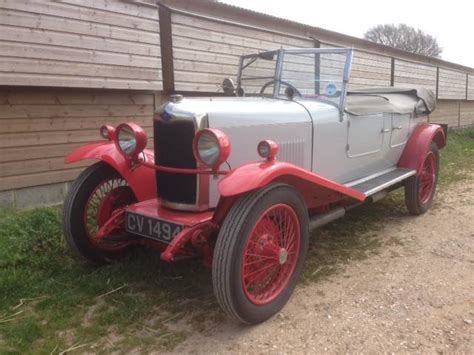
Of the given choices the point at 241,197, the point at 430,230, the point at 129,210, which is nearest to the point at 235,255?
the point at 241,197

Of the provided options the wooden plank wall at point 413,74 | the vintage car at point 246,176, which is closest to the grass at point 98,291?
the vintage car at point 246,176

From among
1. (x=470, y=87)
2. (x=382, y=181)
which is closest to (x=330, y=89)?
(x=382, y=181)

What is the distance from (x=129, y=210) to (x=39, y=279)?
938mm

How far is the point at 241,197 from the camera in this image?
2691 mm

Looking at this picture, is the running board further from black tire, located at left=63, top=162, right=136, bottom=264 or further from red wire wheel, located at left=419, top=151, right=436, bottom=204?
black tire, located at left=63, top=162, right=136, bottom=264

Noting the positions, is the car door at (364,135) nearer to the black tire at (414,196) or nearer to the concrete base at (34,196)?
the black tire at (414,196)

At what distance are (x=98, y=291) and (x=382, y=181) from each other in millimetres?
2770

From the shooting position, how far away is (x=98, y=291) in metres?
3.23

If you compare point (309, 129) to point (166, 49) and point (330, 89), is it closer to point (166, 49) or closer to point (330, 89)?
point (330, 89)

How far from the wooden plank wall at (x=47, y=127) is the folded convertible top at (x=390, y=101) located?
272cm

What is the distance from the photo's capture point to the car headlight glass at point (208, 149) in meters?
2.71

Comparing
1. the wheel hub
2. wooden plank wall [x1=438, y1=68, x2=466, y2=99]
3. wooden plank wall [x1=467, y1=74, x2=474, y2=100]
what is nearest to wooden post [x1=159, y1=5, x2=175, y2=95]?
the wheel hub

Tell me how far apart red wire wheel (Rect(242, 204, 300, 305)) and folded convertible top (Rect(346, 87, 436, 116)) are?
5.00 feet

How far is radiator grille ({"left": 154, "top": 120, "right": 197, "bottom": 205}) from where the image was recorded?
297 centimetres
